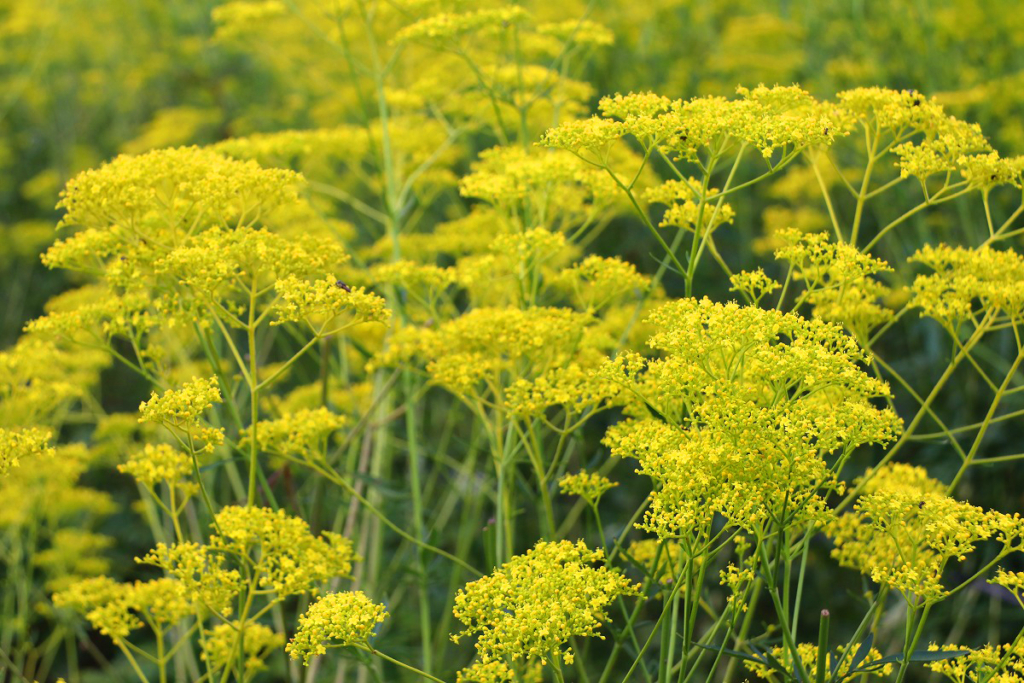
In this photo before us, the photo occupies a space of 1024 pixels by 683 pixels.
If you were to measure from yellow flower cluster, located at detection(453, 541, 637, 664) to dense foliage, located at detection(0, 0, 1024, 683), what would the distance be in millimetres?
11

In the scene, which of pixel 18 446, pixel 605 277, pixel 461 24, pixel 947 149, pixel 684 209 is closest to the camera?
pixel 18 446

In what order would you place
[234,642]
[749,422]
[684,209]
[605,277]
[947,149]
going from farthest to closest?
[605,277]
[234,642]
[684,209]
[947,149]
[749,422]

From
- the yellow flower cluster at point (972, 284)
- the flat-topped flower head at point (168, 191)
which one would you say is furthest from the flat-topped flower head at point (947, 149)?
Answer: the flat-topped flower head at point (168, 191)

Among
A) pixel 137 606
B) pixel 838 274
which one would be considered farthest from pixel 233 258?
pixel 838 274

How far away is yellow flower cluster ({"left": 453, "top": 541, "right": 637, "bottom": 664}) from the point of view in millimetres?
1991

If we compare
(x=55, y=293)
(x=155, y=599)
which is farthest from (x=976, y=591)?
(x=55, y=293)

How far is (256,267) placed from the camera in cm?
261

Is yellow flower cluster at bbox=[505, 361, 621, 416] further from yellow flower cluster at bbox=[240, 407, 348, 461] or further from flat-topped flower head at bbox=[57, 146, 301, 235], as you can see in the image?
flat-topped flower head at bbox=[57, 146, 301, 235]

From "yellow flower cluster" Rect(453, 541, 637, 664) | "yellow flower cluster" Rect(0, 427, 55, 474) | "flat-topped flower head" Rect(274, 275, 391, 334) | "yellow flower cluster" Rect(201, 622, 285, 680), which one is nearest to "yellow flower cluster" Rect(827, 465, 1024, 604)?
"yellow flower cluster" Rect(453, 541, 637, 664)

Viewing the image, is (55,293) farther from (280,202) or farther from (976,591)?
(976,591)

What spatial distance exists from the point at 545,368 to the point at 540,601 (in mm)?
919

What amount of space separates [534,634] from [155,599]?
1.40 meters

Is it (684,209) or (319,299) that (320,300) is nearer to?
(319,299)

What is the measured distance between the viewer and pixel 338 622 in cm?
205
